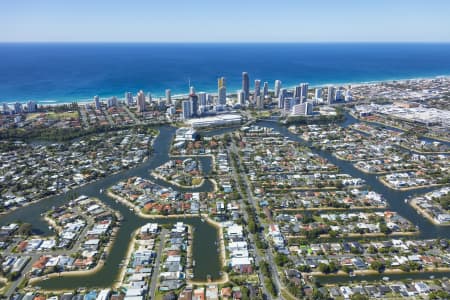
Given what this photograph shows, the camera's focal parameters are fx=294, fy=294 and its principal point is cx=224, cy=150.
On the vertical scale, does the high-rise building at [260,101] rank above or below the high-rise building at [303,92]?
below

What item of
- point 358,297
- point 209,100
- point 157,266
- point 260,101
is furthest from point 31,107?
point 358,297

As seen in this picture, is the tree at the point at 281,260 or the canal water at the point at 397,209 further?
the tree at the point at 281,260

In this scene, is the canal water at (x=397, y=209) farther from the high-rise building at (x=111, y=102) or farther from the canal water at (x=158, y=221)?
the high-rise building at (x=111, y=102)

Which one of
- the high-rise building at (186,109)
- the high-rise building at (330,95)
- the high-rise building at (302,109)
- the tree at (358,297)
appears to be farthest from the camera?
the high-rise building at (330,95)

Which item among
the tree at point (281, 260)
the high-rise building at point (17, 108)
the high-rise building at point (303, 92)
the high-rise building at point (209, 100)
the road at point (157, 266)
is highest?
the high-rise building at point (303, 92)

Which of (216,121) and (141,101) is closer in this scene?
(216,121)

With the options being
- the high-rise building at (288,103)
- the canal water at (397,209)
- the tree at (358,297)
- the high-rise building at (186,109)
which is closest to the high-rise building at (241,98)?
the high-rise building at (288,103)

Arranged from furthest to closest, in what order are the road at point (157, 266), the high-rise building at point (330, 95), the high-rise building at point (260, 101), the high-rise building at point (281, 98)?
1. the high-rise building at point (330, 95)
2. the high-rise building at point (281, 98)
3. the high-rise building at point (260, 101)
4. the road at point (157, 266)

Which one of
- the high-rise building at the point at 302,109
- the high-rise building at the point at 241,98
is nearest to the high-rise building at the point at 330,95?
the high-rise building at the point at 302,109

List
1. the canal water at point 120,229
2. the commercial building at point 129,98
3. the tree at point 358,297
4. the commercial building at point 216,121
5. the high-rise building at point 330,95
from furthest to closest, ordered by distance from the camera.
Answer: the high-rise building at point 330,95 < the commercial building at point 129,98 < the commercial building at point 216,121 < the canal water at point 120,229 < the tree at point 358,297

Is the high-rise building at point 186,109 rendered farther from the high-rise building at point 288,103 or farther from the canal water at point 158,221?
the high-rise building at point 288,103

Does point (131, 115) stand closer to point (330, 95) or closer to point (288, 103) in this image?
point (288, 103)

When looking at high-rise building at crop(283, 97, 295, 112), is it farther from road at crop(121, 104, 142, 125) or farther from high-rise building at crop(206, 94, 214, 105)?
road at crop(121, 104, 142, 125)
